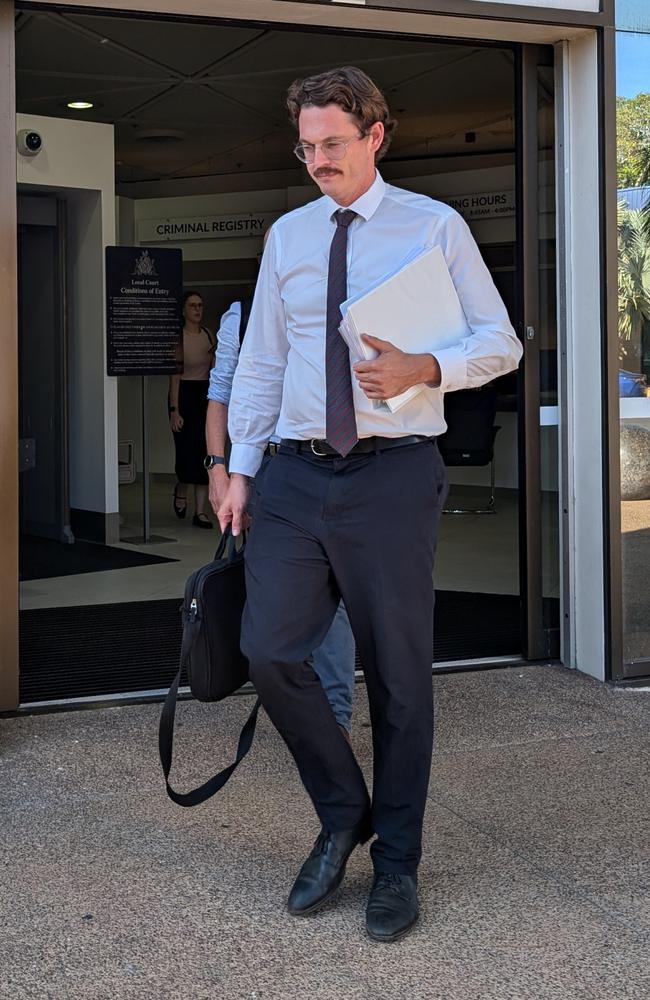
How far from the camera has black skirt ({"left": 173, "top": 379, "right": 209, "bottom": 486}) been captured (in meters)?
10.7

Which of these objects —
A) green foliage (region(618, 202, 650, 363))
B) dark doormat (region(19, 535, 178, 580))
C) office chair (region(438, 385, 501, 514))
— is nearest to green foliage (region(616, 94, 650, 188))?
green foliage (region(618, 202, 650, 363))

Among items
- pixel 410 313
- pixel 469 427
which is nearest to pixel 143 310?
pixel 469 427

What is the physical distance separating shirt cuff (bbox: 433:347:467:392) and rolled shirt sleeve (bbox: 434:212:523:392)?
0.01 m

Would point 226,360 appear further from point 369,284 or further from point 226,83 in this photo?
point 226,83

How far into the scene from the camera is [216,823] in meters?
3.69

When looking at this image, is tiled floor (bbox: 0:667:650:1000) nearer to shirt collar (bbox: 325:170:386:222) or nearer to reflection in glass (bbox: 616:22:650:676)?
reflection in glass (bbox: 616:22:650:676)

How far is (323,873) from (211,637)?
631 millimetres

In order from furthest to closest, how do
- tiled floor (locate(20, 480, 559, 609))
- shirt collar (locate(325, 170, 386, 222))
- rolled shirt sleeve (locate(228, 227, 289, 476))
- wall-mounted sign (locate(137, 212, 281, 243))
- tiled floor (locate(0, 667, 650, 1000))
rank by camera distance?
wall-mounted sign (locate(137, 212, 281, 243)) < tiled floor (locate(20, 480, 559, 609)) < rolled shirt sleeve (locate(228, 227, 289, 476)) < shirt collar (locate(325, 170, 386, 222)) < tiled floor (locate(0, 667, 650, 1000))

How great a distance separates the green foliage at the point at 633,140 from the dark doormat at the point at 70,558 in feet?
15.4

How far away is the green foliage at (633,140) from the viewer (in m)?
5.34

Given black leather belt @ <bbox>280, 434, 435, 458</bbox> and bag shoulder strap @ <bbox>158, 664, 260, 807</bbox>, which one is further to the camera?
bag shoulder strap @ <bbox>158, 664, 260, 807</bbox>

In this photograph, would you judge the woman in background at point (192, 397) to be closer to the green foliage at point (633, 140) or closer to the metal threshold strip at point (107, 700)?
the metal threshold strip at point (107, 700)

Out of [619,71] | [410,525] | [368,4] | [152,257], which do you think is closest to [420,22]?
[368,4]

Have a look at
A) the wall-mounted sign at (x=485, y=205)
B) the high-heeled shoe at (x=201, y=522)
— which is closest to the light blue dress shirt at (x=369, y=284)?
the high-heeled shoe at (x=201, y=522)
